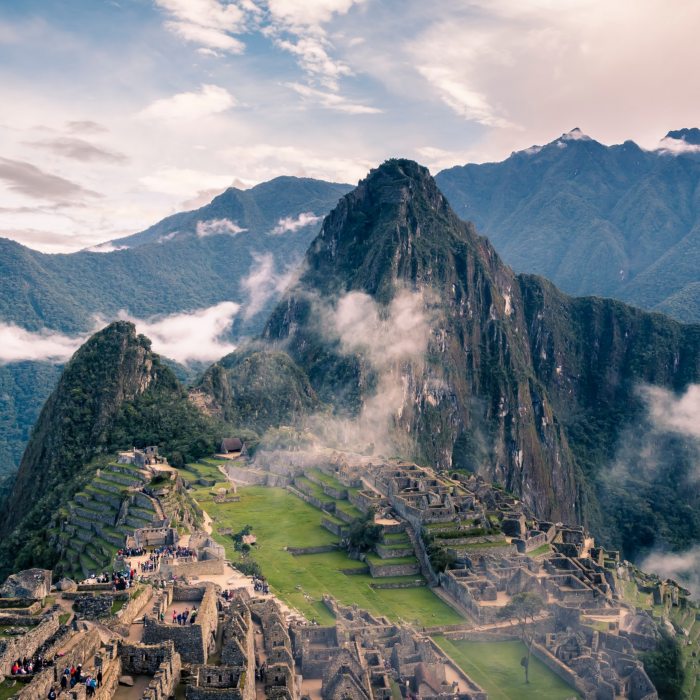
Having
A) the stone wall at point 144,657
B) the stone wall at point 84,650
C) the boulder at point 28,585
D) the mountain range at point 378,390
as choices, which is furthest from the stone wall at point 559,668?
the mountain range at point 378,390

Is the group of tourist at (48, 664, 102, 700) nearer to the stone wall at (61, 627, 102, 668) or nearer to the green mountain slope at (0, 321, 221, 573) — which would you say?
the stone wall at (61, 627, 102, 668)

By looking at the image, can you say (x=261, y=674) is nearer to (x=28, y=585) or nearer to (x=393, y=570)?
(x=28, y=585)

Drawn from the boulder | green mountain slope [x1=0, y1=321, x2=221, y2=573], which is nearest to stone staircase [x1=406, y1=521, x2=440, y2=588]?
the boulder

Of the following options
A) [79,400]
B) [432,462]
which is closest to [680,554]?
[432,462]

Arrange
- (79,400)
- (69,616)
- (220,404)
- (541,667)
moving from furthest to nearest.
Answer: (220,404)
(79,400)
(541,667)
(69,616)

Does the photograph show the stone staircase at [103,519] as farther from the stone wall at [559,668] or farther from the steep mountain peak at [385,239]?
the steep mountain peak at [385,239]

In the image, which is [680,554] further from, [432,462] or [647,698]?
[647,698]
